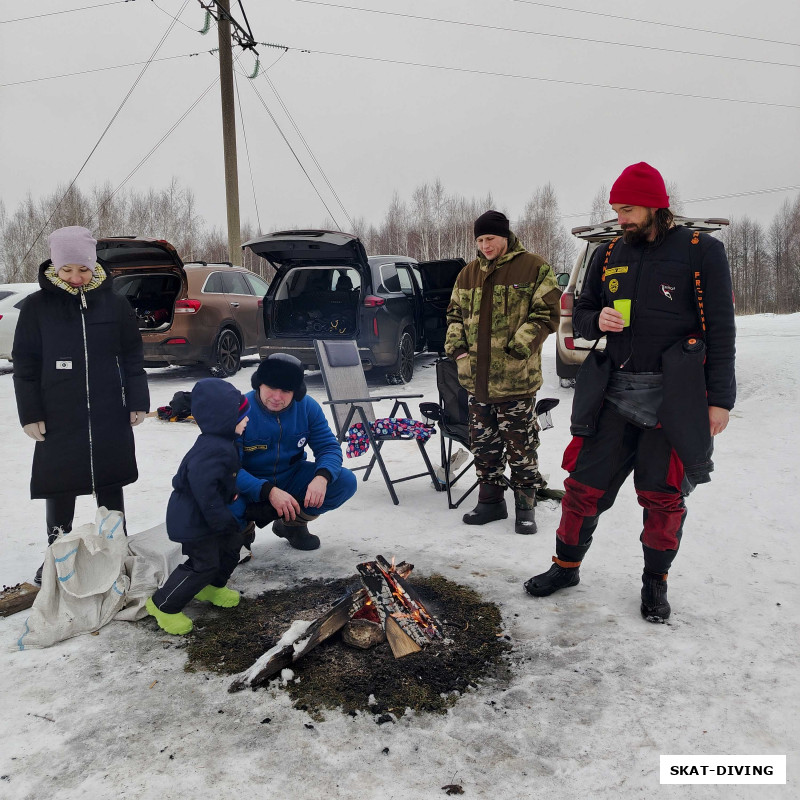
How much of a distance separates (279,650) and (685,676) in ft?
4.81

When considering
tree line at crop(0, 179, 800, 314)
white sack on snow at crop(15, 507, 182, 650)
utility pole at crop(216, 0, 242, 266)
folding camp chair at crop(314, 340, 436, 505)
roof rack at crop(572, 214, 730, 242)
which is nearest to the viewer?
white sack on snow at crop(15, 507, 182, 650)

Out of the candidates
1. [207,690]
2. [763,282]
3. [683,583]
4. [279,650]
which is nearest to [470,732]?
[279,650]

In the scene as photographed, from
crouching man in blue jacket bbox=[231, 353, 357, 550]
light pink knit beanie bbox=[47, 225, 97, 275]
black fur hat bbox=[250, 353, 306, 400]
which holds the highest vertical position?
light pink knit beanie bbox=[47, 225, 97, 275]

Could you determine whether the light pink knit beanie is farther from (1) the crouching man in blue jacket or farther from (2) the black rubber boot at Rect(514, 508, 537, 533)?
(2) the black rubber boot at Rect(514, 508, 537, 533)

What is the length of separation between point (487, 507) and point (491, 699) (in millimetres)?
1811

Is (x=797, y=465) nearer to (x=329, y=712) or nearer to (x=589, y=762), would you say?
(x=589, y=762)

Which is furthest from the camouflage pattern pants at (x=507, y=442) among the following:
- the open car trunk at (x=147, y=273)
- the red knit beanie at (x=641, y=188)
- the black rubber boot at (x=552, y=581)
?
the open car trunk at (x=147, y=273)

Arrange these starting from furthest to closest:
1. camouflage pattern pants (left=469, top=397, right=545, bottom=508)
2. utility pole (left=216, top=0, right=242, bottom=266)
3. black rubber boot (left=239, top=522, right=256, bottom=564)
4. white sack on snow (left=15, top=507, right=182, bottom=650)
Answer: utility pole (left=216, top=0, right=242, bottom=266) < camouflage pattern pants (left=469, top=397, right=545, bottom=508) < black rubber boot (left=239, top=522, right=256, bottom=564) < white sack on snow (left=15, top=507, right=182, bottom=650)

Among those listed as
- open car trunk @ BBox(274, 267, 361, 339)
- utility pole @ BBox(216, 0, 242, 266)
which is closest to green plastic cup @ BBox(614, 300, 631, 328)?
open car trunk @ BBox(274, 267, 361, 339)

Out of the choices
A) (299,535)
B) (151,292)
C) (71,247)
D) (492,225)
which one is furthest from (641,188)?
(151,292)

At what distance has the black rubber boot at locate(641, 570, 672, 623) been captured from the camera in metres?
2.70

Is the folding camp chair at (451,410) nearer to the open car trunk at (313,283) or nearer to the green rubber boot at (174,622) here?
the green rubber boot at (174,622)

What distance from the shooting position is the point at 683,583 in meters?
3.06

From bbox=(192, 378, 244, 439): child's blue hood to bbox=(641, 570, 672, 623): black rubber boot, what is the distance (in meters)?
1.92
